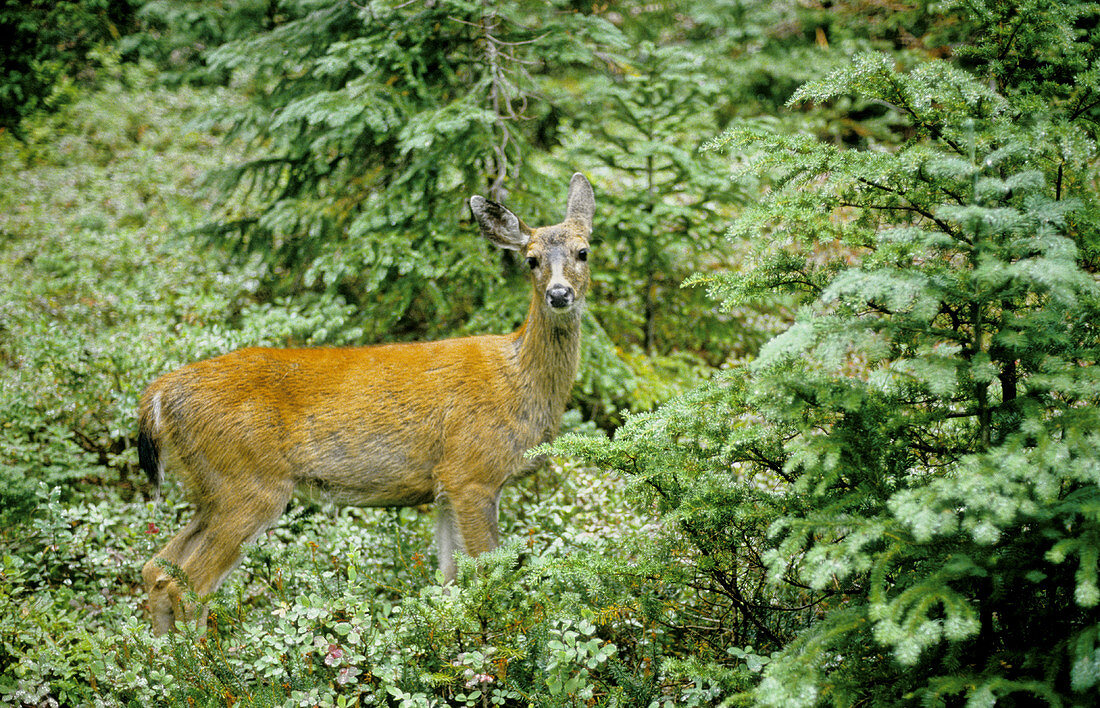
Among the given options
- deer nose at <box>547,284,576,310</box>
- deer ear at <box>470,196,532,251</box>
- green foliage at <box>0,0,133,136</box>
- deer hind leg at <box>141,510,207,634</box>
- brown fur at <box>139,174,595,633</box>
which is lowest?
deer hind leg at <box>141,510,207,634</box>

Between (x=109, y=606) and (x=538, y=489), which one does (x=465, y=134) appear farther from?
(x=109, y=606)

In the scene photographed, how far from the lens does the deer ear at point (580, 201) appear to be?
470cm

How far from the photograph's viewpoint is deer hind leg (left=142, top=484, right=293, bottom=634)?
393cm

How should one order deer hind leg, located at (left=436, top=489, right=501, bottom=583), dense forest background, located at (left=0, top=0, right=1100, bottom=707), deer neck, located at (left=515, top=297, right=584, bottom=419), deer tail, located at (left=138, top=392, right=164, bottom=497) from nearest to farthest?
dense forest background, located at (left=0, top=0, right=1100, bottom=707) < deer tail, located at (left=138, top=392, right=164, bottom=497) < deer hind leg, located at (left=436, top=489, right=501, bottom=583) < deer neck, located at (left=515, top=297, right=584, bottom=419)

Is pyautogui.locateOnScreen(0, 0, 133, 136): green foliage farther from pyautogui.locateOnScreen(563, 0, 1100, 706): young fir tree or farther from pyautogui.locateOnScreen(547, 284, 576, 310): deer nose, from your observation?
pyautogui.locateOnScreen(563, 0, 1100, 706): young fir tree

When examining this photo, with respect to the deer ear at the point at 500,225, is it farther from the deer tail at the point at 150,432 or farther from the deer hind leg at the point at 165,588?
the deer hind leg at the point at 165,588

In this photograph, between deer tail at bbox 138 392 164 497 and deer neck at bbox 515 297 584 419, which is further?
deer neck at bbox 515 297 584 419

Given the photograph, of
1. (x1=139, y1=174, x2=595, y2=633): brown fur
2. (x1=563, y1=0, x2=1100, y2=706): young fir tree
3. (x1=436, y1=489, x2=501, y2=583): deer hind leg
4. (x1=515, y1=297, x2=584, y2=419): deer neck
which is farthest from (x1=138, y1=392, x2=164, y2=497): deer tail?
(x1=563, y1=0, x2=1100, y2=706): young fir tree

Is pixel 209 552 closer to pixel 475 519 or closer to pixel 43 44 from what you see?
pixel 475 519

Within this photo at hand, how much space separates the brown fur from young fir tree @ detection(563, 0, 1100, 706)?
3.55 ft

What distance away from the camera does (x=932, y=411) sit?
2.80 m

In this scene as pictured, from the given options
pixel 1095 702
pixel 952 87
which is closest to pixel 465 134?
pixel 952 87

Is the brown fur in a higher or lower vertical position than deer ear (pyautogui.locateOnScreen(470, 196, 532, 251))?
lower

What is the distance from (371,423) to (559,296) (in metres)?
1.23
